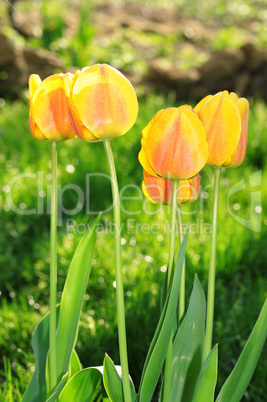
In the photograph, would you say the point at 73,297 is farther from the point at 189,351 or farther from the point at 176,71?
the point at 176,71

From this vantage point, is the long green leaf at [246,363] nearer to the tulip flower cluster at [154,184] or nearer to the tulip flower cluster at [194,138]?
the tulip flower cluster at [154,184]

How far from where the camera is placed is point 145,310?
61.0 inches

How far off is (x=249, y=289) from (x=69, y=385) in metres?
1.06

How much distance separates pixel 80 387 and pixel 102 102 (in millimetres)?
496

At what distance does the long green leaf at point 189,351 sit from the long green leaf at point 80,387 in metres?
0.14

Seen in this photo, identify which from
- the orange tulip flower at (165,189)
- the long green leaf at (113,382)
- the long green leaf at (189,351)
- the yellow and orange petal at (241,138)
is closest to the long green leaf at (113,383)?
the long green leaf at (113,382)

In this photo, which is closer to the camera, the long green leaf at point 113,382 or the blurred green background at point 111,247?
the long green leaf at point 113,382

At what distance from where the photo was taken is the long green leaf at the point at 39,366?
37.9 inches

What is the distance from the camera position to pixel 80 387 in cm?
87

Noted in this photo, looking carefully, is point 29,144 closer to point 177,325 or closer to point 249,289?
point 249,289

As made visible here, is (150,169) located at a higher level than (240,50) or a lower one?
lower

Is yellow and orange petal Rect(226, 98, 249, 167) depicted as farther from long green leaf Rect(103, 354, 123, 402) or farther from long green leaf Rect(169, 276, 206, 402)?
long green leaf Rect(103, 354, 123, 402)

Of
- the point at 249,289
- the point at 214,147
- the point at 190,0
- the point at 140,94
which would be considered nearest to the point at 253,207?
the point at 249,289

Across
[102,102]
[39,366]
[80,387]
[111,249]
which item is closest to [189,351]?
[80,387]
